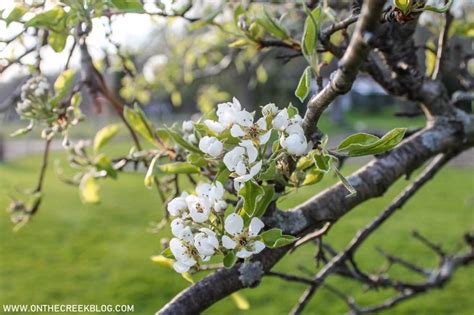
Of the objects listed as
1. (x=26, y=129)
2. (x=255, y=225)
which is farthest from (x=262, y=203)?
(x=26, y=129)

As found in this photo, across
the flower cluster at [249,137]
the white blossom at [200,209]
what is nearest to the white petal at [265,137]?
the flower cluster at [249,137]

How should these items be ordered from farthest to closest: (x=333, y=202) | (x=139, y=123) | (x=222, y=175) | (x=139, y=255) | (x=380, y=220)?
(x=139, y=255) → (x=380, y=220) → (x=139, y=123) → (x=333, y=202) → (x=222, y=175)

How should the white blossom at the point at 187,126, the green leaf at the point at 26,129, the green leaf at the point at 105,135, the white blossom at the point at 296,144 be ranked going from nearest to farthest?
the white blossom at the point at 296,144 → the white blossom at the point at 187,126 → the green leaf at the point at 26,129 → the green leaf at the point at 105,135

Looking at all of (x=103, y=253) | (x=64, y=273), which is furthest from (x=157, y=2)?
(x=103, y=253)

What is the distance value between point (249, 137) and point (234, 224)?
0.32ft

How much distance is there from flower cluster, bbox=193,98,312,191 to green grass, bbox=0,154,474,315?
1528 millimetres

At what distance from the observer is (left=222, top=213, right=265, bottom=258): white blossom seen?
2.23 feet

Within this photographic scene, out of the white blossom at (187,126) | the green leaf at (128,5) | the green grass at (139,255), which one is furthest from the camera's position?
the green grass at (139,255)

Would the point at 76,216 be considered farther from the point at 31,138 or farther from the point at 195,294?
the point at 31,138

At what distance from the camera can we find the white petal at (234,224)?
0.68 metres

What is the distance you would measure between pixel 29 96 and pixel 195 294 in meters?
0.42

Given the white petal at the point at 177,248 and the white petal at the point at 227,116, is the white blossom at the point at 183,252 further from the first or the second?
the white petal at the point at 227,116

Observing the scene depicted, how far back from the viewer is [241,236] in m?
0.69

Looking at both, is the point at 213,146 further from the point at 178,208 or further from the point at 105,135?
the point at 105,135
